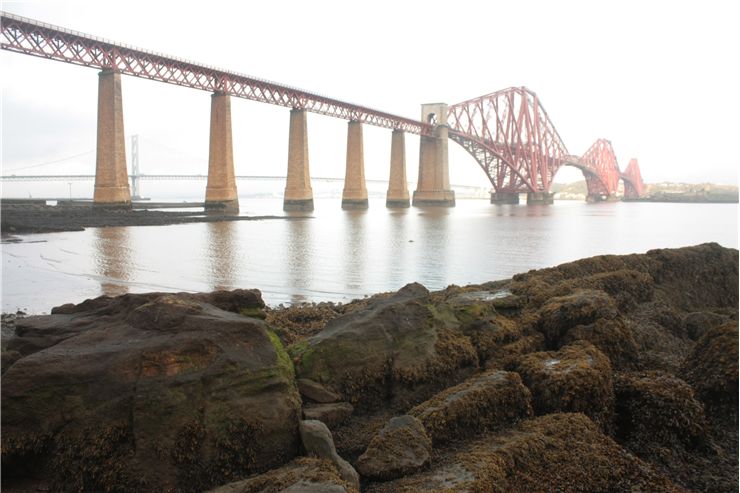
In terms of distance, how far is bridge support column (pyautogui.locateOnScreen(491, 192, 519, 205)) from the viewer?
90125 millimetres

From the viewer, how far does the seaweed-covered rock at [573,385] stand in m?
3.55

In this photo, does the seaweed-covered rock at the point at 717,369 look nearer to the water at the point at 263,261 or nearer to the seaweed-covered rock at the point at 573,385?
the seaweed-covered rock at the point at 573,385

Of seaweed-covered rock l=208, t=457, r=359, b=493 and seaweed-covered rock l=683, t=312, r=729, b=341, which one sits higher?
seaweed-covered rock l=683, t=312, r=729, b=341

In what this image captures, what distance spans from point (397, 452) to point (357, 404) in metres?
0.89

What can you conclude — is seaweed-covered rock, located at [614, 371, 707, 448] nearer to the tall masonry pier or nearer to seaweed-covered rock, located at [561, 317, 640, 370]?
seaweed-covered rock, located at [561, 317, 640, 370]

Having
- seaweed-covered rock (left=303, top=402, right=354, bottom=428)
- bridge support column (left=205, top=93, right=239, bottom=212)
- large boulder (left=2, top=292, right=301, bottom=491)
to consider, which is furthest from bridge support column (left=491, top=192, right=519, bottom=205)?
large boulder (left=2, top=292, right=301, bottom=491)

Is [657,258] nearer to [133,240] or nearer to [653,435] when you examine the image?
[653,435]

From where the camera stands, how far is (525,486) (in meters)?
2.84

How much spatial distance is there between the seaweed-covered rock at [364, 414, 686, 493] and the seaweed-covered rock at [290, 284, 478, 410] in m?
0.89

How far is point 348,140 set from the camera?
61.4m

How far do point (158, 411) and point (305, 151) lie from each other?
166ft

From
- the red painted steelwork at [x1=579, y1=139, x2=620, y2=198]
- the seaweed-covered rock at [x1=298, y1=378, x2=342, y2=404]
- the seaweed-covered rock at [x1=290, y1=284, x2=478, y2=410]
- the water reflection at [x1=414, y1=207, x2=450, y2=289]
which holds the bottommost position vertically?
the water reflection at [x1=414, y1=207, x2=450, y2=289]

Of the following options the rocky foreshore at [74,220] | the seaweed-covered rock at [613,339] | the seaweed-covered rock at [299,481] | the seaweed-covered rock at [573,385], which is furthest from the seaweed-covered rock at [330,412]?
the rocky foreshore at [74,220]

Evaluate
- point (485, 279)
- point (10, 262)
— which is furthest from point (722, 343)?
point (10, 262)
